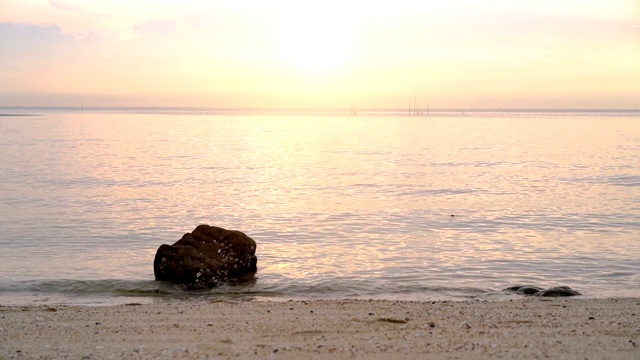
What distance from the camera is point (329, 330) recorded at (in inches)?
409

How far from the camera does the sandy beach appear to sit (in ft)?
29.8

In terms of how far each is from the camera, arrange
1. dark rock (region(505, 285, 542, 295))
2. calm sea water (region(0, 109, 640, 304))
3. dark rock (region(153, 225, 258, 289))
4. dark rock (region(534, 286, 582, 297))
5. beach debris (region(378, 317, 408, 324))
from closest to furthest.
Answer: beach debris (region(378, 317, 408, 324)) < dark rock (region(534, 286, 582, 297)) < dark rock (region(505, 285, 542, 295)) < dark rock (region(153, 225, 258, 289)) < calm sea water (region(0, 109, 640, 304))

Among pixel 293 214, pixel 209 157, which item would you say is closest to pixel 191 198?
pixel 293 214

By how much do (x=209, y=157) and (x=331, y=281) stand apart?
42.7 meters

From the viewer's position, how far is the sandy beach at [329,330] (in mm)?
9078

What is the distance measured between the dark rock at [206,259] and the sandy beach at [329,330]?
2.20 m

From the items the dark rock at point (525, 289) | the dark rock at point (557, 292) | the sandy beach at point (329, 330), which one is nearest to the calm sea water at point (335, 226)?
the dark rock at point (525, 289)

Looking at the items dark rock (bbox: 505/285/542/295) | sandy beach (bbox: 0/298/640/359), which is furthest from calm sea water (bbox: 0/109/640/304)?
sandy beach (bbox: 0/298/640/359)

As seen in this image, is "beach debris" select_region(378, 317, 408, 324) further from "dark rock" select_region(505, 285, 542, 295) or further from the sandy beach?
"dark rock" select_region(505, 285, 542, 295)

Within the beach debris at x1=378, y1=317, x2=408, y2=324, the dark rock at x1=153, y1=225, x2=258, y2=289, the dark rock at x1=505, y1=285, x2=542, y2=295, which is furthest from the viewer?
the dark rock at x1=153, y1=225, x2=258, y2=289

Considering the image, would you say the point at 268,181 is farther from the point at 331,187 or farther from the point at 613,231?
the point at 613,231

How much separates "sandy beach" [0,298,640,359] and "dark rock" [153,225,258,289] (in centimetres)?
220

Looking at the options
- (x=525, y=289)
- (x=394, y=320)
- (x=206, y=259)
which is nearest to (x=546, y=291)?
(x=525, y=289)

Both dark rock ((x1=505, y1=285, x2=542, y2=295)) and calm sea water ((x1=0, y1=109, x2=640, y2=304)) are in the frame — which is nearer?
dark rock ((x1=505, y1=285, x2=542, y2=295))
